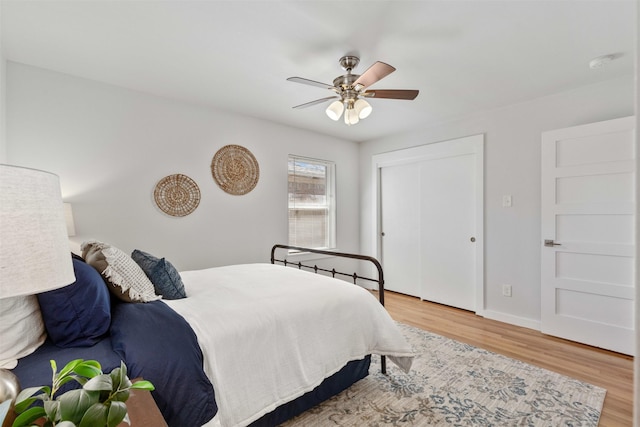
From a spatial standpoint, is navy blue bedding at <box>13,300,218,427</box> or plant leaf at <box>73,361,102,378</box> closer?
plant leaf at <box>73,361,102,378</box>

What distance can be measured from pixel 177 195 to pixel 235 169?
2.32 ft

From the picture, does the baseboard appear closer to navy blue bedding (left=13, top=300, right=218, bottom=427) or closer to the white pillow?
navy blue bedding (left=13, top=300, right=218, bottom=427)

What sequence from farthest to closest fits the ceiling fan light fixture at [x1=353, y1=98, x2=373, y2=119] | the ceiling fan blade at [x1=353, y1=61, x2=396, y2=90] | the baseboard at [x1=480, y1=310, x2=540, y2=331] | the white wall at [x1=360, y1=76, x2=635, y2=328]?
the baseboard at [x1=480, y1=310, x2=540, y2=331] → the white wall at [x1=360, y1=76, x2=635, y2=328] → the ceiling fan light fixture at [x1=353, y1=98, x2=373, y2=119] → the ceiling fan blade at [x1=353, y1=61, x2=396, y2=90]

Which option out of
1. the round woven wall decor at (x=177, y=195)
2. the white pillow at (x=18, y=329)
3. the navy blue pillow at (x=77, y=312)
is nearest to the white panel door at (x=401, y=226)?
the round woven wall decor at (x=177, y=195)

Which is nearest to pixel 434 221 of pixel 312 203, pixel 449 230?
pixel 449 230

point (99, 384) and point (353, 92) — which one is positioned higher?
point (353, 92)

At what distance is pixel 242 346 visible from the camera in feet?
4.55

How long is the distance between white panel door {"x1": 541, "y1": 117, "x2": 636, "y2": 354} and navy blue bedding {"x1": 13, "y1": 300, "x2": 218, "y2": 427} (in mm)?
3206

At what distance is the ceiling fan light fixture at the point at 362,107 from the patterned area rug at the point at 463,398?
1.96m

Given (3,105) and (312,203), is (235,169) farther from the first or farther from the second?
(3,105)

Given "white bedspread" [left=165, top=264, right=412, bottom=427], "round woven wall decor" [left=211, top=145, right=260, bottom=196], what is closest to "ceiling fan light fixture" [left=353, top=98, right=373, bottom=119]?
"white bedspread" [left=165, top=264, right=412, bottom=427]

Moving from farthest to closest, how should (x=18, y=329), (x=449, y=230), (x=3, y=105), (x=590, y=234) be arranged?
1. (x=449, y=230)
2. (x=590, y=234)
3. (x=3, y=105)
4. (x=18, y=329)

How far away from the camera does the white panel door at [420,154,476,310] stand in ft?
11.8

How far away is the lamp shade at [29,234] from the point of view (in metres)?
0.56
